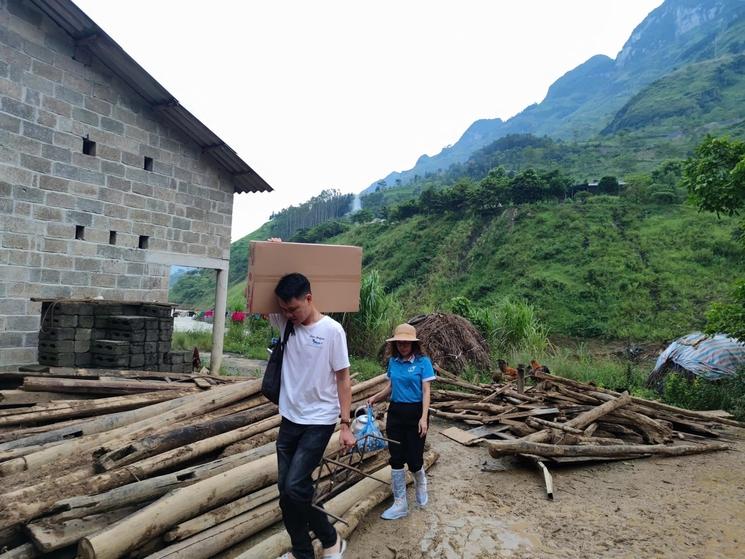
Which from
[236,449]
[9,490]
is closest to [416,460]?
[236,449]

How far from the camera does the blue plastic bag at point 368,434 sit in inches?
185

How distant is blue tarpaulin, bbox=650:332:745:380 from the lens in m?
9.41

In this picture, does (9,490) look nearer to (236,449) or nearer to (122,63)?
(236,449)

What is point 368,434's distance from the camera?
14.8 ft

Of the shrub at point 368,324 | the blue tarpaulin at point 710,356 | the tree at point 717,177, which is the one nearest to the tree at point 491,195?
the shrub at point 368,324

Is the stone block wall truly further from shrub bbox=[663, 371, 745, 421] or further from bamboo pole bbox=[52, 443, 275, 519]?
shrub bbox=[663, 371, 745, 421]

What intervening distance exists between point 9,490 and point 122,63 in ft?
23.3

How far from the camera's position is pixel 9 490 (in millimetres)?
3830

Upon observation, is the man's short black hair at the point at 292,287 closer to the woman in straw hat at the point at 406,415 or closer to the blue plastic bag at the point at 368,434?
the woman in straw hat at the point at 406,415

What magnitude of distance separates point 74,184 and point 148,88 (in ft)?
7.19

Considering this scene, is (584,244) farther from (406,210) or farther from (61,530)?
(61,530)

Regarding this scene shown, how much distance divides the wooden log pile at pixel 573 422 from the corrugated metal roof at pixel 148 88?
6145 mm

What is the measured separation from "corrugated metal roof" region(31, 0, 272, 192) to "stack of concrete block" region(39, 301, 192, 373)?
3.61m

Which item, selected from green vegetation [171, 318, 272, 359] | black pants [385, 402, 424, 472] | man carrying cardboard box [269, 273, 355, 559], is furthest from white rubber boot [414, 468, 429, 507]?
green vegetation [171, 318, 272, 359]
